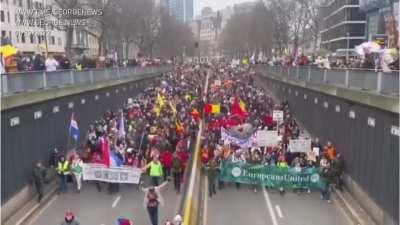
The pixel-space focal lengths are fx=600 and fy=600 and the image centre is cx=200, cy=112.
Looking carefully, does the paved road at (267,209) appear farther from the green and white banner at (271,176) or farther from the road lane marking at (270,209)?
the green and white banner at (271,176)

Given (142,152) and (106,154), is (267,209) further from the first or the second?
(142,152)

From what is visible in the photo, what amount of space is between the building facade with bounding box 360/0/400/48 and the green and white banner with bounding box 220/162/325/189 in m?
5.73

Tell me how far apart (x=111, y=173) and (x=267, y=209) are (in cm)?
610

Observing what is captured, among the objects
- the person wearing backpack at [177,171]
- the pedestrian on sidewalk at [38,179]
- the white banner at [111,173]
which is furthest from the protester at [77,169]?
the person wearing backpack at [177,171]

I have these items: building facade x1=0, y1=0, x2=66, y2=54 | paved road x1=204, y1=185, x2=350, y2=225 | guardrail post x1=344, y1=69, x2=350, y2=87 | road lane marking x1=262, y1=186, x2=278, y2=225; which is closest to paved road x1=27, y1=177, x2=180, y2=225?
paved road x1=204, y1=185, x2=350, y2=225

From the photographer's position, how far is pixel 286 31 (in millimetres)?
83562

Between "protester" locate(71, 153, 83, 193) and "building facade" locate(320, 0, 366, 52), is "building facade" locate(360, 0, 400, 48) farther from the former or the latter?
"building facade" locate(320, 0, 366, 52)

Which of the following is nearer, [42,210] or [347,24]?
[42,210]

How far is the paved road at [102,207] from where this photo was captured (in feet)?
64.5

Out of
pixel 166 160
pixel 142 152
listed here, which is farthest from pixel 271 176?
pixel 142 152

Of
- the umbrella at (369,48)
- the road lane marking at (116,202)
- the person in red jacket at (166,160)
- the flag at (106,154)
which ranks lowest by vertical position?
the road lane marking at (116,202)

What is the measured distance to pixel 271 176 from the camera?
76.9ft

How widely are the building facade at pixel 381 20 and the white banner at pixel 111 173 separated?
1036 centimetres

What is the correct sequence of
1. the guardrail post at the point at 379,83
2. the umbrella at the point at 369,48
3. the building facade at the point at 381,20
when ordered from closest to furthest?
the guardrail post at the point at 379,83
the building facade at the point at 381,20
the umbrella at the point at 369,48
